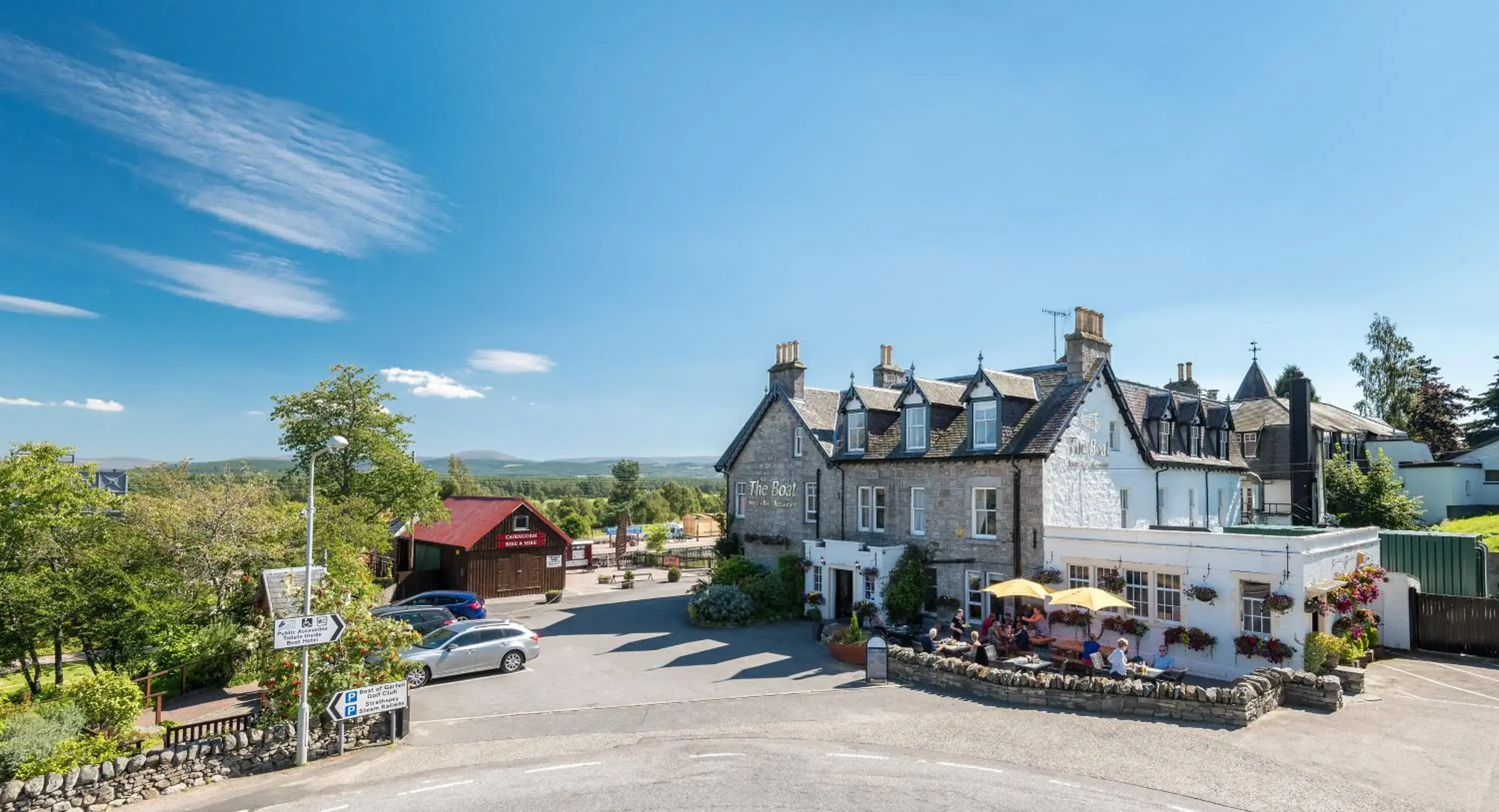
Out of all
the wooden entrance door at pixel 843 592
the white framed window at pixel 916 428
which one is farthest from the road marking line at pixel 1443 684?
the wooden entrance door at pixel 843 592

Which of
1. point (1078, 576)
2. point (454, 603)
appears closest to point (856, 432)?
point (1078, 576)

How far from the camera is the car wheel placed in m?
21.3

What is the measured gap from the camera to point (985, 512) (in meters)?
27.1

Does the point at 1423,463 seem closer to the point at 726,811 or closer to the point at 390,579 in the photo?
the point at 726,811

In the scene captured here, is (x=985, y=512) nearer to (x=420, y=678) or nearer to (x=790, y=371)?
(x=790, y=371)

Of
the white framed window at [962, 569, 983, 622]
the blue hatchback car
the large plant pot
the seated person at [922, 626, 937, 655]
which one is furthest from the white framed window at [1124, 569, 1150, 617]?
the blue hatchback car

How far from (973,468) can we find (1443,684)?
13.5 meters

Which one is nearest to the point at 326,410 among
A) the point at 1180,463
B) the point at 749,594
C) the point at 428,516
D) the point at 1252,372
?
the point at 428,516

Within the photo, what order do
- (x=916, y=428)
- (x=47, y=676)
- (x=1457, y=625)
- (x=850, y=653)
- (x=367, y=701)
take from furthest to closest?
1. (x=916, y=428)
2. (x=47, y=676)
3. (x=1457, y=625)
4. (x=850, y=653)
5. (x=367, y=701)

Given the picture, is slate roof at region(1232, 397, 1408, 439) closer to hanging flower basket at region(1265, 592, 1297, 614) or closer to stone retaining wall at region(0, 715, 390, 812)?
hanging flower basket at region(1265, 592, 1297, 614)

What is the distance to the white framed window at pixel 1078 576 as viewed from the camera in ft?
78.8

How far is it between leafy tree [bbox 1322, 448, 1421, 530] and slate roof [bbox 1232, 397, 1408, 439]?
9.66 ft

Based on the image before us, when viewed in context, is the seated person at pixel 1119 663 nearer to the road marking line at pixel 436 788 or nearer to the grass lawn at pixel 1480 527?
the road marking line at pixel 436 788

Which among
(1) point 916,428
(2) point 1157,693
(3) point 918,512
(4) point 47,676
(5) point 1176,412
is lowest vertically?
(4) point 47,676
